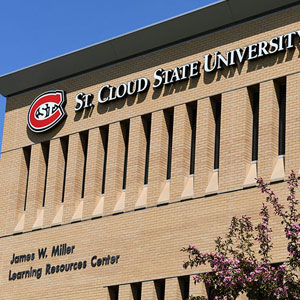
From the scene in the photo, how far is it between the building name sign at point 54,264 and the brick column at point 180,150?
10.0ft

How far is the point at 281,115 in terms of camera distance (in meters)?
28.9

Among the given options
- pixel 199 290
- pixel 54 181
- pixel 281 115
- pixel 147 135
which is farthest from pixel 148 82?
pixel 199 290

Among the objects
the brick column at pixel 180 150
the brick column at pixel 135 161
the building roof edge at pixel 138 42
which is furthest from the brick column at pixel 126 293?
the building roof edge at pixel 138 42

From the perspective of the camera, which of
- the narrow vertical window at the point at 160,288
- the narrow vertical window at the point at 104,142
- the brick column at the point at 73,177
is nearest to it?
the narrow vertical window at the point at 160,288

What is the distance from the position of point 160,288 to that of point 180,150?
4493mm

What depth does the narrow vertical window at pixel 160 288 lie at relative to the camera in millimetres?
29609

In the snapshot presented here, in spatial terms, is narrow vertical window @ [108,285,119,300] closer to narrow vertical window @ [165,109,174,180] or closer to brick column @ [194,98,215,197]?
narrow vertical window @ [165,109,174,180]

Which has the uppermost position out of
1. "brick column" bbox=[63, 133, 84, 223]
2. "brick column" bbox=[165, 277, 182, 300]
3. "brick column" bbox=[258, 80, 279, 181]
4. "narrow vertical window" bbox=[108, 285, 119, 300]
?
"brick column" bbox=[63, 133, 84, 223]

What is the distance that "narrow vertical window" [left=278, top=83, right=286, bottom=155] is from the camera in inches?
1121

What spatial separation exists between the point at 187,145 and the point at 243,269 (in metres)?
10.5

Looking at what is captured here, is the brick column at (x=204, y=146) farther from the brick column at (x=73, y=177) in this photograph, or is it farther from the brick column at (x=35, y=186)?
the brick column at (x=35, y=186)

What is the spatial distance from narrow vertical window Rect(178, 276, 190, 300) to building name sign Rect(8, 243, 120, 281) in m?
2.63

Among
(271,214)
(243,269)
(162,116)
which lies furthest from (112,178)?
(243,269)

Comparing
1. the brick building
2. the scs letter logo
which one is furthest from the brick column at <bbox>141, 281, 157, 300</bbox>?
the scs letter logo
